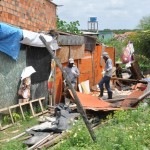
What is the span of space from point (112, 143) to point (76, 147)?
2.09 feet

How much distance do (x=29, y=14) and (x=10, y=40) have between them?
9.71 ft

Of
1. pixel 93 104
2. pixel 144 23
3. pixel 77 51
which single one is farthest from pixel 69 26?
pixel 144 23

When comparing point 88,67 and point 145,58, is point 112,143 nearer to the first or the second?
point 88,67

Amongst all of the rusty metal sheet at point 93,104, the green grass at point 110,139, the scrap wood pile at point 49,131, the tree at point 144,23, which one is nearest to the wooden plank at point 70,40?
the rusty metal sheet at point 93,104

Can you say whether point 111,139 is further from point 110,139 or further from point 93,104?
point 93,104

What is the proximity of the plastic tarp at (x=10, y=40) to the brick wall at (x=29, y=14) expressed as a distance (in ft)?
2.56

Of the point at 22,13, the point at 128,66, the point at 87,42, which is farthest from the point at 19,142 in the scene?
the point at 128,66

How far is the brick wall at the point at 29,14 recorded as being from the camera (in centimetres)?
1156

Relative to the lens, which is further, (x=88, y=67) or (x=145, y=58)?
(x=145, y=58)

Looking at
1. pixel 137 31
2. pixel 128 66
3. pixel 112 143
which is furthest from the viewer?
pixel 137 31

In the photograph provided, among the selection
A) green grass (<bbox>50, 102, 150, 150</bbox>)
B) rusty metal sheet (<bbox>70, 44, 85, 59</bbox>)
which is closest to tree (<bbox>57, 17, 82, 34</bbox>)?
rusty metal sheet (<bbox>70, 44, 85, 59</bbox>)

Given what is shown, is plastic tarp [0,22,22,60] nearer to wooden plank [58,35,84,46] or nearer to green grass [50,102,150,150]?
wooden plank [58,35,84,46]

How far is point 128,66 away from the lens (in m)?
21.6

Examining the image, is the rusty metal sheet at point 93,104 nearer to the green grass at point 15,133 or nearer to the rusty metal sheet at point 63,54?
the green grass at point 15,133
